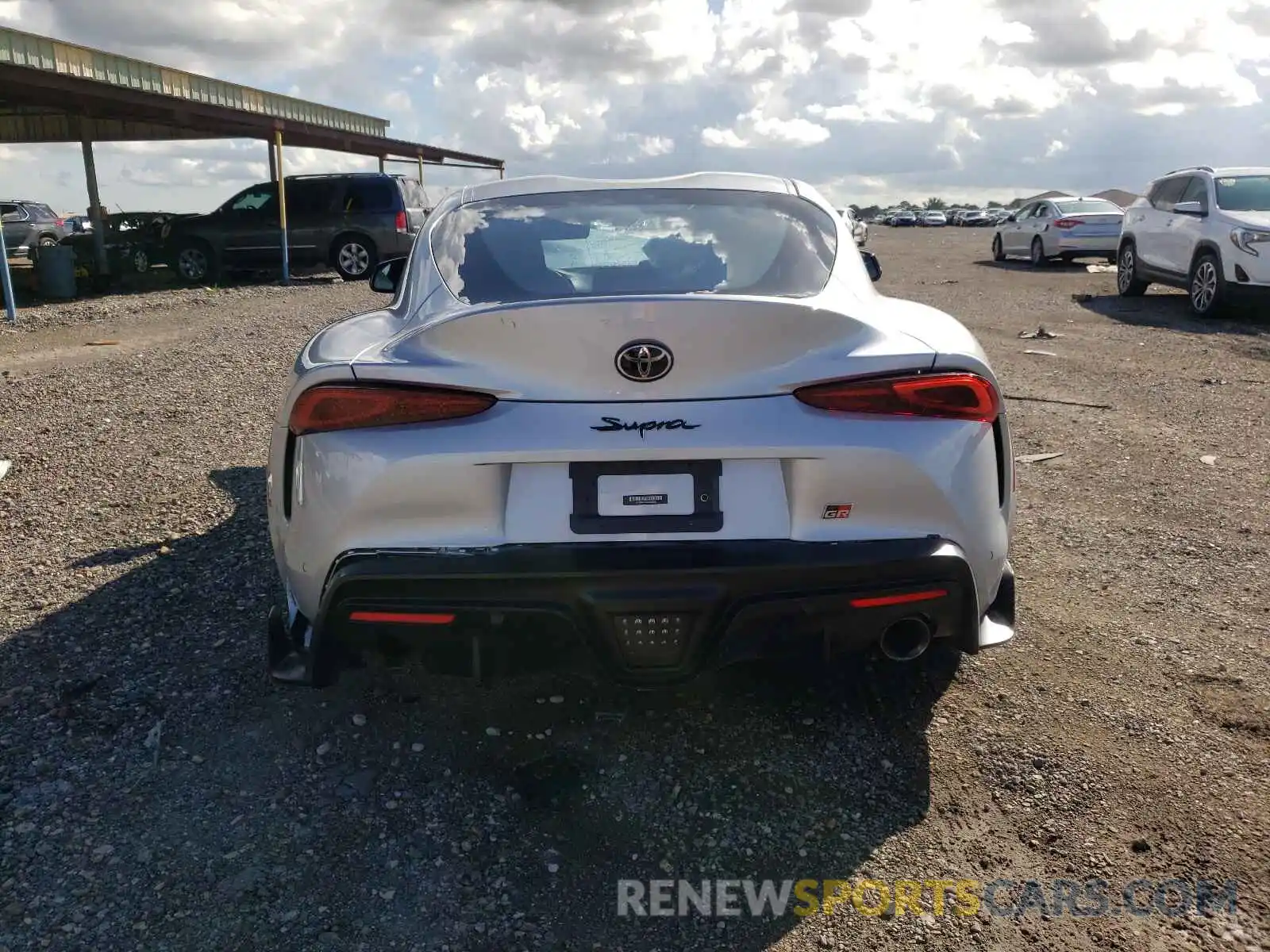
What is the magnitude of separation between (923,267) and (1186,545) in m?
20.1

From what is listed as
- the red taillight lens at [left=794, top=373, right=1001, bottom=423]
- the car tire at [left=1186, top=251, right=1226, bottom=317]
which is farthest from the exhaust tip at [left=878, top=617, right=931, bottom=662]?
the car tire at [left=1186, top=251, right=1226, bottom=317]

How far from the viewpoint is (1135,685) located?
3383mm

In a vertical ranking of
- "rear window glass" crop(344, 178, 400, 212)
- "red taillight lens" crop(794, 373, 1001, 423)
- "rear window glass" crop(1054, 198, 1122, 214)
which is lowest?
"red taillight lens" crop(794, 373, 1001, 423)

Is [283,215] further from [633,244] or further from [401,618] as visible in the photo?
[401,618]

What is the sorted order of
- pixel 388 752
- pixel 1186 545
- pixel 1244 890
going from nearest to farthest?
pixel 1244 890
pixel 388 752
pixel 1186 545

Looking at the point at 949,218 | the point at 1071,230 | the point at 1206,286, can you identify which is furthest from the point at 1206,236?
the point at 949,218

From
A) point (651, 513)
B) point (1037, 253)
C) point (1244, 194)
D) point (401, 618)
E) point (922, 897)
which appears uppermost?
point (1244, 194)

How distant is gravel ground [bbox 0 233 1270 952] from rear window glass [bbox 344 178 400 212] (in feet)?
46.1

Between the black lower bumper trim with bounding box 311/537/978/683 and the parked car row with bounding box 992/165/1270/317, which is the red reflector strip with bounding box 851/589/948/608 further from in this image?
the parked car row with bounding box 992/165/1270/317

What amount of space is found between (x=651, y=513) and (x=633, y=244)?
1337 millimetres

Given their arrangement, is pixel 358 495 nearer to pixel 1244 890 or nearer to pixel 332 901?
pixel 332 901

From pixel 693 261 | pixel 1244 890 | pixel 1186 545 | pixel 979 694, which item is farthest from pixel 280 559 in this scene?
pixel 1186 545

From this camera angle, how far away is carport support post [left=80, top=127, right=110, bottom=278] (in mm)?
18406

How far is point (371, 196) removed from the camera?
1831cm
